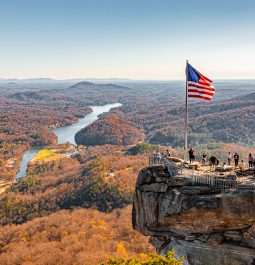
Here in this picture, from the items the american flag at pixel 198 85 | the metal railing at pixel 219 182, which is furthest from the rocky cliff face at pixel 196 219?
the american flag at pixel 198 85

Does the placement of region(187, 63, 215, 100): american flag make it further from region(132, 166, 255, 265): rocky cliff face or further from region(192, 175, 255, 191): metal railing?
region(192, 175, 255, 191): metal railing

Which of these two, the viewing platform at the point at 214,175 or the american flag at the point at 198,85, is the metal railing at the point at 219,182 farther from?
the american flag at the point at 198,85

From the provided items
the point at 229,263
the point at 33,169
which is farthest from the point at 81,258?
the point at 33,169

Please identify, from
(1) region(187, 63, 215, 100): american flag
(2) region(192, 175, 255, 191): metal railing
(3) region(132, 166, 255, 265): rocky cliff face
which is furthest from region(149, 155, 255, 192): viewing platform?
(1) region(187, 63, 215, 100): american flag

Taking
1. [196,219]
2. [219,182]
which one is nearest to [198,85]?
[219,182]

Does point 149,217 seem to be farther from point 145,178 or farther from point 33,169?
point 33,169

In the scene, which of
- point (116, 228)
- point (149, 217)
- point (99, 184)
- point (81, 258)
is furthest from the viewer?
point (99, 184)

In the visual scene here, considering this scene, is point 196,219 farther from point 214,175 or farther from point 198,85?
point 198,85
